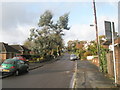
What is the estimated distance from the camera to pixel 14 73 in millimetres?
13039

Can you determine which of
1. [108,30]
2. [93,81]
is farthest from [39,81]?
[108,30]

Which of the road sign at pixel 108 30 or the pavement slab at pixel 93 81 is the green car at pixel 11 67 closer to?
the pavement slab at pixel 93 81

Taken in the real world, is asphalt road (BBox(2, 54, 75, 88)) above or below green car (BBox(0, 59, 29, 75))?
below

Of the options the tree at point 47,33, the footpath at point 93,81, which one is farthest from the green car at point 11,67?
the tree at point 47,33

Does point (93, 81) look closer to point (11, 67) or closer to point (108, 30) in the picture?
point (108, 30)

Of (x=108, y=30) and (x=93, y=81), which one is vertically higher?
(x=108, y=30)

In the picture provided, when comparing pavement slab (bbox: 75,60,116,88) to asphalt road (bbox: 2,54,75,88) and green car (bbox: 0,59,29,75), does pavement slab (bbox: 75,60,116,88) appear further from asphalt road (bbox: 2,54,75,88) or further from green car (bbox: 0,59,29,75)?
green car (bbox: 0,59,29,75)

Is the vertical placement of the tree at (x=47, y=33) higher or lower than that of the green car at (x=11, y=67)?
higher

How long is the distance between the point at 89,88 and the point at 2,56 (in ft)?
115

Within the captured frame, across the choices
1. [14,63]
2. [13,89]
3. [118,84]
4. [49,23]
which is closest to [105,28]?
[118,84]

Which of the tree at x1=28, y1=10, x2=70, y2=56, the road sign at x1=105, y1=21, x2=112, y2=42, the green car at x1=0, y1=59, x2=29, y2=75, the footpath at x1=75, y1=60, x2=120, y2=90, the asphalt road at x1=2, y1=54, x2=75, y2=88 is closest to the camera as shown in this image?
the footpath at x1=75, y1=60, x2=120, y2=90

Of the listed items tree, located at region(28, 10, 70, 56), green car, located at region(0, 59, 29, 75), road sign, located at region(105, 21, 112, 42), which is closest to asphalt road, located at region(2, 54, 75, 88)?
green car, located at region(0, 59, 29, 75)

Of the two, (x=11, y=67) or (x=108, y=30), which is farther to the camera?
(x=11, y=67)

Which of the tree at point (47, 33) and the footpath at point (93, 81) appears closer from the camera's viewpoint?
the footpath at point (93, 81)
